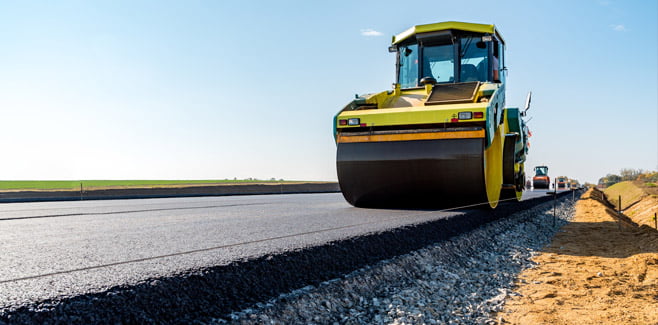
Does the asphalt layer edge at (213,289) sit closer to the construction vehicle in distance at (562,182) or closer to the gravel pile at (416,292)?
the gravel pile at (416,292)

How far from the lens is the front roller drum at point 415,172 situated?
6.58 m

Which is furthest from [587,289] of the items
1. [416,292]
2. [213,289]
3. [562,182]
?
[562,182]

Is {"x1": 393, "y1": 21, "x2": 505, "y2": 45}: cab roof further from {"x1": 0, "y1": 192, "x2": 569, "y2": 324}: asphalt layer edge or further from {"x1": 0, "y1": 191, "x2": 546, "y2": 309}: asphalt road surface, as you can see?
{"x1": 0, "y1": 192, "x2": 569, "y2": 324}: asphalt layer edge

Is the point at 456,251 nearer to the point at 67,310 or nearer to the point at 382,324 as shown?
the point at 382,324

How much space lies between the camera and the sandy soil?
13.4ft

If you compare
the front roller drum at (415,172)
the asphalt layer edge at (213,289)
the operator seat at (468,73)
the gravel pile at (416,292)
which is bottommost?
the gravel pile at (416,292)

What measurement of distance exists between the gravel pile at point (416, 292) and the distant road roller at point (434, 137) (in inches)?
33.6

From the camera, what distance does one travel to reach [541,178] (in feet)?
131

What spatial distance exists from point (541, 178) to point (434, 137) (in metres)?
36.7

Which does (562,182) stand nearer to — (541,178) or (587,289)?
(541,178)

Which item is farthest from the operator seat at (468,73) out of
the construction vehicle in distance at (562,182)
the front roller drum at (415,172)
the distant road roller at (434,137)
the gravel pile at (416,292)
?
the construction vehicle in distance at (562,182)

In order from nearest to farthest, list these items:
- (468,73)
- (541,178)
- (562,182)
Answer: (468,73) < (541,178) < (562,182)

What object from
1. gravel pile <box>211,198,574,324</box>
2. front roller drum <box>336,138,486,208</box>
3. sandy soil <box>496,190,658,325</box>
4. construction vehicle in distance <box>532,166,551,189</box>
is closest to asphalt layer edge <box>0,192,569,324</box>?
gravel pile <box>211,198,574,324</box>

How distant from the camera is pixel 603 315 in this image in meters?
4.11
